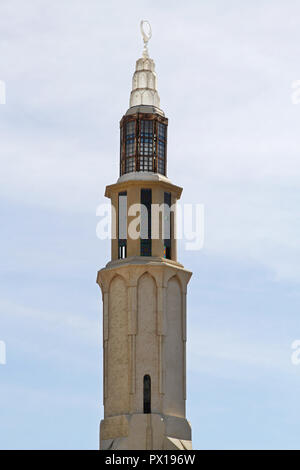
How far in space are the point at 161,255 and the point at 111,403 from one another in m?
11.8

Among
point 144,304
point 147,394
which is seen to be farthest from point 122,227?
point 147,394

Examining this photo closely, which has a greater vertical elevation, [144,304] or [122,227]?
[122,227]

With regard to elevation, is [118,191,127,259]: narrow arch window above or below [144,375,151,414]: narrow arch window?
above

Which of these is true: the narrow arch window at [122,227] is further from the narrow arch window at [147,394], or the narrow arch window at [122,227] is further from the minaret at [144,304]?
the narrow arch window at [147,394]

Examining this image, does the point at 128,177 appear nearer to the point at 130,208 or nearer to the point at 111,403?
the point at 130,208

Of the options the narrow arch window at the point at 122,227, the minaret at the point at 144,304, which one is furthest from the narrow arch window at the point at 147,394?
the narrow arch window at the point at 122,227

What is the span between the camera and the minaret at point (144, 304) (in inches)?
3482

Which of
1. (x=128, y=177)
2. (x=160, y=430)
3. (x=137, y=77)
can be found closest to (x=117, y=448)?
(x=160, y=430)

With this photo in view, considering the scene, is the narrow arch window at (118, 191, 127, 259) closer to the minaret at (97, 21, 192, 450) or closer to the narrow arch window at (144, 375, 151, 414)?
the minaret at (97, 21, 192, 450)

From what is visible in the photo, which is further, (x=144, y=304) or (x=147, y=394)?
(x=144, y=304)

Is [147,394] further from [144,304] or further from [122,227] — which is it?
[122,227]

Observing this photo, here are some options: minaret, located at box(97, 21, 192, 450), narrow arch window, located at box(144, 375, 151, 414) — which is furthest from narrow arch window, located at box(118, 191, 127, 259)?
narrow arch window, located at box(144, 375, 151, 414)

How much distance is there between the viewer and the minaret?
88.4 m

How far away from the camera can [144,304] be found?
297 feet
